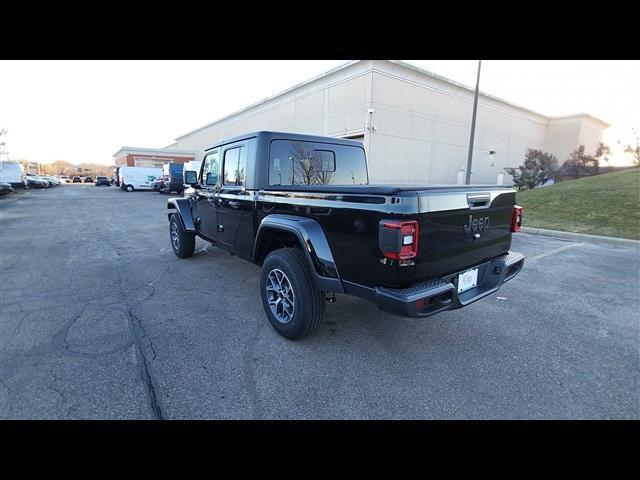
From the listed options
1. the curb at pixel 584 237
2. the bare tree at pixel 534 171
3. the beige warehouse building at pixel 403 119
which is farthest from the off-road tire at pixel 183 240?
the bare tree at pixel 534 171

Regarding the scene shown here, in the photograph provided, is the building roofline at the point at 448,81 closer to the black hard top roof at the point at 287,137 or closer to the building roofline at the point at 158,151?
the black hard top roof at the point at 287,137

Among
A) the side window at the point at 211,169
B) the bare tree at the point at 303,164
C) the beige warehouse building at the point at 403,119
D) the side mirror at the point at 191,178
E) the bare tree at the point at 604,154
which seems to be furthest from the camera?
the bare tree at the point at 604,154

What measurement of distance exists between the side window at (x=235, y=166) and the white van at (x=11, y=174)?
37761 millimetres

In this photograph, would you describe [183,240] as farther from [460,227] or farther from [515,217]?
[515,217]

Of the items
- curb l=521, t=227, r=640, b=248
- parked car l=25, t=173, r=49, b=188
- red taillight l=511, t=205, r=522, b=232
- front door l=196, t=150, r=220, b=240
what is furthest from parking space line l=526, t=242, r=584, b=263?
parked car l=25, t=173, r=49, b=188

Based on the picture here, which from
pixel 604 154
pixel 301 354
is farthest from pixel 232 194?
pixel 604 154

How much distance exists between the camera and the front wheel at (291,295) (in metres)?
3.08

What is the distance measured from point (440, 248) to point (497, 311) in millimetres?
2031

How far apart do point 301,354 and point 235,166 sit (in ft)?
8.53

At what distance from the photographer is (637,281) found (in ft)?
17.1

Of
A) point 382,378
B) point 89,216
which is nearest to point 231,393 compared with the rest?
point 382,378

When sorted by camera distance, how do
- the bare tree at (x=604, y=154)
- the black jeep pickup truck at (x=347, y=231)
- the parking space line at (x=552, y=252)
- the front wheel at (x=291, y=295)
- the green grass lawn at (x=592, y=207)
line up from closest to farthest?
the black jeep pickup truck at (x=347, y=231)
the front wheel at (x=291, y=295)
the parking space line at (x=552, y=252)
the green grass lawn at (x=592, y=207)
the bare tree at (x=604, y=154)

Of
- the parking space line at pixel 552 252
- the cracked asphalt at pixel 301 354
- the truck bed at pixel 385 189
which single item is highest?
the truck bed at pixel 385 189
